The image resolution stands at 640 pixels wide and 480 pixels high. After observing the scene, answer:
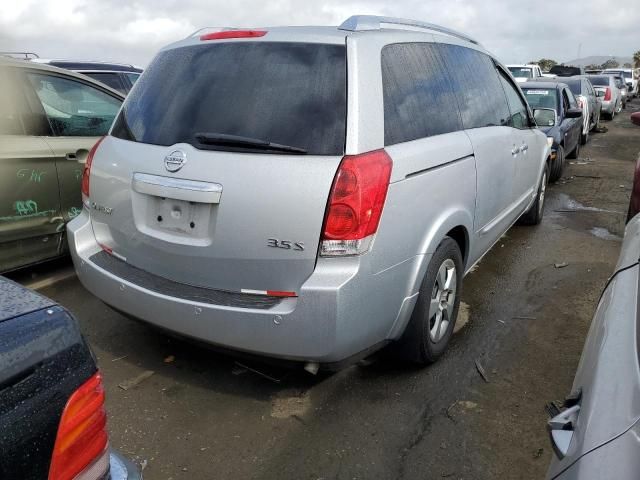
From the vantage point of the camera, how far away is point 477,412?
2898mm

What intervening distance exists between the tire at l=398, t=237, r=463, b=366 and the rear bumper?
6.7 inches

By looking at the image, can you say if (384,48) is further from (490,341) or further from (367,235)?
(490,341)

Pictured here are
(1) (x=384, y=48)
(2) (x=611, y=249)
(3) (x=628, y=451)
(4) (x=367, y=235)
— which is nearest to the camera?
(3) (x=628, y=451)

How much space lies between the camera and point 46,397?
48.3 inches

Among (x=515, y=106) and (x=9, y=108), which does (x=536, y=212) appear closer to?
(x=515, y=106)

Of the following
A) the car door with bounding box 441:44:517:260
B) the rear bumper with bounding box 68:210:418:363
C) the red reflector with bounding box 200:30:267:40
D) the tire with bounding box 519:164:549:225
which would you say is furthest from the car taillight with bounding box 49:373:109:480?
the tire with bounding box 519:164:549:225

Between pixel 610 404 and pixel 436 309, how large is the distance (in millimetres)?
1883

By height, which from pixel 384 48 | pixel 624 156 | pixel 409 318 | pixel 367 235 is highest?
pixel 384 48

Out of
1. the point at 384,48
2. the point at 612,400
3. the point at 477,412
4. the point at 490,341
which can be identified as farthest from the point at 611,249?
the point at 612,400

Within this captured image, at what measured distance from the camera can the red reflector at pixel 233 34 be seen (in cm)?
288

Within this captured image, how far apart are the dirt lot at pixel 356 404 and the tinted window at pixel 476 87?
1.36 metres

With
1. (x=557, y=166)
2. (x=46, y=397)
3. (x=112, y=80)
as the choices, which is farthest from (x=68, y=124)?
(x=557, y=166)

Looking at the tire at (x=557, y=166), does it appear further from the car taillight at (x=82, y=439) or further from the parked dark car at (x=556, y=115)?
the car taillight at (x=82, y=439)

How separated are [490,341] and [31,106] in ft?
12.0
